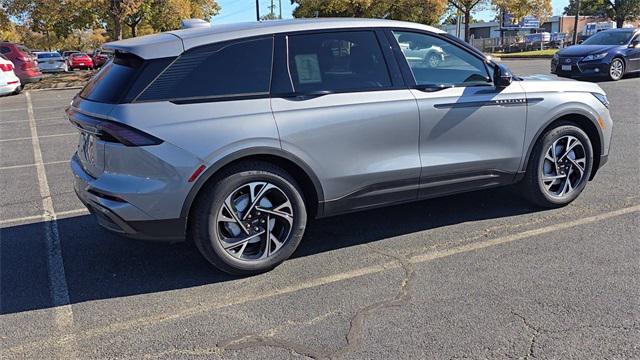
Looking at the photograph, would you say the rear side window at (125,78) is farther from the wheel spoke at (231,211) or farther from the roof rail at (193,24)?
the wheel spoke at (231,211)

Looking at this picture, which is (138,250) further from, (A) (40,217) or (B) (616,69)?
(B) (616,69)

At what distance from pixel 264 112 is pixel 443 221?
2.08 metres

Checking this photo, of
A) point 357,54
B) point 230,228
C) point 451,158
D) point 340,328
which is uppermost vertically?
point 357,54

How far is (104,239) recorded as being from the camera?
16.0 feet

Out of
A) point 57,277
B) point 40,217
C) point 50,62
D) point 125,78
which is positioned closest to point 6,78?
point 40,217

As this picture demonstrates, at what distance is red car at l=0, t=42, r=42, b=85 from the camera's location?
65.4 ft

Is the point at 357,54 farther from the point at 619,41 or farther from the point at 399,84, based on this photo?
the point at 619,41

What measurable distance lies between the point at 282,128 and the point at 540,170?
2.55 meters

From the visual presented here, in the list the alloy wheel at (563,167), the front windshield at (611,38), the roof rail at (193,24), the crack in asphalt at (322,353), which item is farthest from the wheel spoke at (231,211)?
the front windshield at (611,38)

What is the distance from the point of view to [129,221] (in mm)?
3754

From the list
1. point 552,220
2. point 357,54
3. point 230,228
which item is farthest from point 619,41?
point 230,228

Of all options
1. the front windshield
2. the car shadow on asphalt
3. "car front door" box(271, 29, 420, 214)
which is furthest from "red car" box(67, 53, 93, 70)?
"car front door" box(271, 29, 420, 214)

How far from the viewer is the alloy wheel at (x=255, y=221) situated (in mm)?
3990

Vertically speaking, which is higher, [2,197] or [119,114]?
[119,114]
